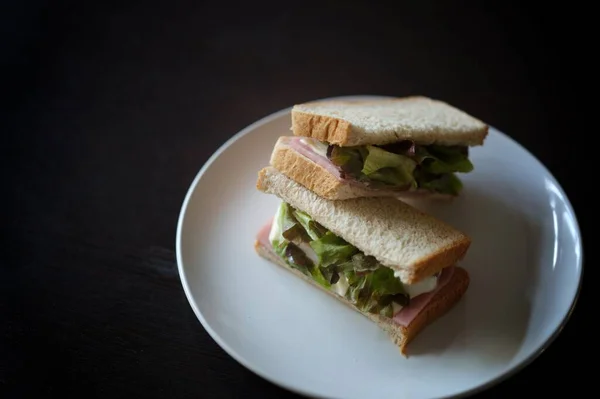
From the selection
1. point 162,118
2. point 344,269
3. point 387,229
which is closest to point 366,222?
point 387,229

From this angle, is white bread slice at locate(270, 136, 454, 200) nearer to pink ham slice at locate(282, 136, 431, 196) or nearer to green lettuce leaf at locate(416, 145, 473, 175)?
pink ham slice at locate(282, 136, 431, 196)

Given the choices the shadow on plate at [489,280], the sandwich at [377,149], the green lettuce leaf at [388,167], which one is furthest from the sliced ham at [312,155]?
the shadow on plate at [489,280]

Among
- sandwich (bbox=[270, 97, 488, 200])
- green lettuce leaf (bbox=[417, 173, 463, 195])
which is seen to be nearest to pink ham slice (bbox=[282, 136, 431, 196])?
sandwich (bbox=[270, 97, 488, 200])

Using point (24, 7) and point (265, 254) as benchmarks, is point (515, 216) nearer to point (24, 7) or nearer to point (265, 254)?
point (265, 254)

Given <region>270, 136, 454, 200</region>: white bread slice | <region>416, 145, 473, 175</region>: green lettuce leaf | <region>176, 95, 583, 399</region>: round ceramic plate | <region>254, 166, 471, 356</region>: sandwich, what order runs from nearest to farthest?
<region>176, 95, 583, 399</region>: round ceramic plate
<region>254, 166, 471, 356</region>: sandwich
<region>270, 136, 454, 200</region>: white bread slice
<region>416, 145, 473, 175</region>: green lettuce leaf

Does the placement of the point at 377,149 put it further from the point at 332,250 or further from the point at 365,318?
the point at 365,318

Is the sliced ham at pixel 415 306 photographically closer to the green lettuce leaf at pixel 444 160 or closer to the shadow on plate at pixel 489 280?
the shadow on plate at pixel 489 280

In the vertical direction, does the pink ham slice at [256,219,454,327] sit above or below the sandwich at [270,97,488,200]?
below
